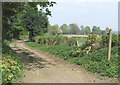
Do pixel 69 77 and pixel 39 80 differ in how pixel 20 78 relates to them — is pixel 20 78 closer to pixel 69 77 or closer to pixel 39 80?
pixel 39 80

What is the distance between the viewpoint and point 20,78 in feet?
15.7

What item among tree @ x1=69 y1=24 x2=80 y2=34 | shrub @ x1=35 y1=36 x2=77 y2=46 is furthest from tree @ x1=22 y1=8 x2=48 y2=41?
tree @ x1=69 y1=24 x2=80 y2=34

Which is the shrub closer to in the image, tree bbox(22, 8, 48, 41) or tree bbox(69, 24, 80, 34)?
tree bbox(22, 8, 48, 41)

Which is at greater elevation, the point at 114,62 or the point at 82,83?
the point at 114,62

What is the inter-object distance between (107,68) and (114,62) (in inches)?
26.5

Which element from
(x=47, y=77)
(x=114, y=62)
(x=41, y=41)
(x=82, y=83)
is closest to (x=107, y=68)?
(x=114, y=62)

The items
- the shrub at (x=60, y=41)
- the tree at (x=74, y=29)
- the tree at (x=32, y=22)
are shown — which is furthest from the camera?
the tree at (x=74, y=29)

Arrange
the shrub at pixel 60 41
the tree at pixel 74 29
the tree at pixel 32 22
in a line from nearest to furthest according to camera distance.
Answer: the shrub at pixel 60 41 < the tree at pixel 32 22 < the tree at pixel 74 29

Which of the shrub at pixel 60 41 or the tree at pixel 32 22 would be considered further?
the tree at pixel 32 22

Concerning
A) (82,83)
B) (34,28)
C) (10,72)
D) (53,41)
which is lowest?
(82,83)

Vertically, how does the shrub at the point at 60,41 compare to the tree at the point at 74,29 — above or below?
below

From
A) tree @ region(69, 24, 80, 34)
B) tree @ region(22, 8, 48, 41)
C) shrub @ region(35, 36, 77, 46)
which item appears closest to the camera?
shrub @ region(35, 36, 77, 46)

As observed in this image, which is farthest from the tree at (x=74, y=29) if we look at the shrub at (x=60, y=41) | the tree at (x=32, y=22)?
the shrub at (x=60, y=41)

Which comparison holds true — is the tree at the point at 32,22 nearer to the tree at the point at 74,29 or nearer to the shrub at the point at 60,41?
the shrub at the point at 60,41
